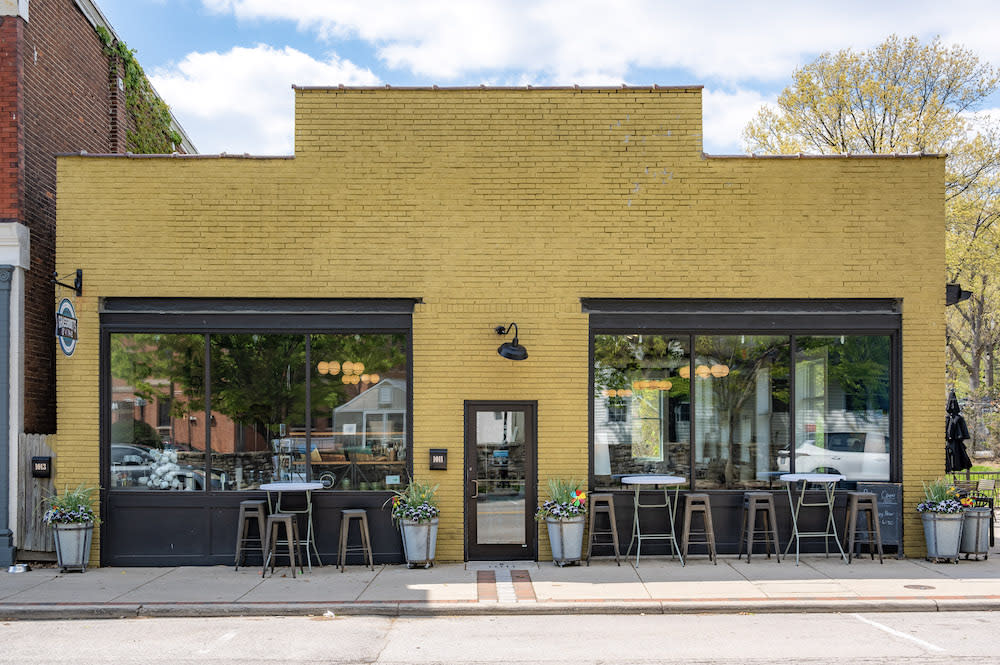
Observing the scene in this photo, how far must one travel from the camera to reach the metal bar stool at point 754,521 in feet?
38.0

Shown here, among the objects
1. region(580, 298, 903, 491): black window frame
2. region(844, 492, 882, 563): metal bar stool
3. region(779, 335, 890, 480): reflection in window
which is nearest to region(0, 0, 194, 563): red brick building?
region(580, 298, 903, 491): black window frame

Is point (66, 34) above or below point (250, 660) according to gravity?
above

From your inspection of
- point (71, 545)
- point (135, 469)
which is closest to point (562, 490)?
point (135, 469)

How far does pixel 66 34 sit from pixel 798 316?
40.3 ft

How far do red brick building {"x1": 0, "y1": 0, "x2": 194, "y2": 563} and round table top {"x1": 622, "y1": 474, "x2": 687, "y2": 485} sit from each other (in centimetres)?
837

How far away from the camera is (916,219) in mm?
12078

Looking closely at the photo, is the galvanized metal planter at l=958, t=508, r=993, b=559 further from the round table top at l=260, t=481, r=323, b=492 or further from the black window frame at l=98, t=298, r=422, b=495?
the round table top at l=260, t=481, r=323, b=492

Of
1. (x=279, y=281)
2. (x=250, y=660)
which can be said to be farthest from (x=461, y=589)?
(x=279, y=281)

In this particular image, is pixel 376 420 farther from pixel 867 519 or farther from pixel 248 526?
pixel 867 519

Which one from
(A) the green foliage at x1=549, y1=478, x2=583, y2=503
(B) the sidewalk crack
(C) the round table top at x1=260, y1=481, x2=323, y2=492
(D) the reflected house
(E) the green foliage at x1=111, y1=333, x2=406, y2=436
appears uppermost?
(E) the green foliage at x1=111, y1=333, x2=406, y2=436

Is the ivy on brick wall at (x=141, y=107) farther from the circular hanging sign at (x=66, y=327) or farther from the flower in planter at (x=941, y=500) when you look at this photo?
the flower in planter at (x=941, y=500)

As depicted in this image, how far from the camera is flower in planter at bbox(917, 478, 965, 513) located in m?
11.4

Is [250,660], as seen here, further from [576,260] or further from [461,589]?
[576,260]

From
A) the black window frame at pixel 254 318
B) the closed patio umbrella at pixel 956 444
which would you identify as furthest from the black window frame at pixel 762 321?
the black window frame at pixel 254 318
